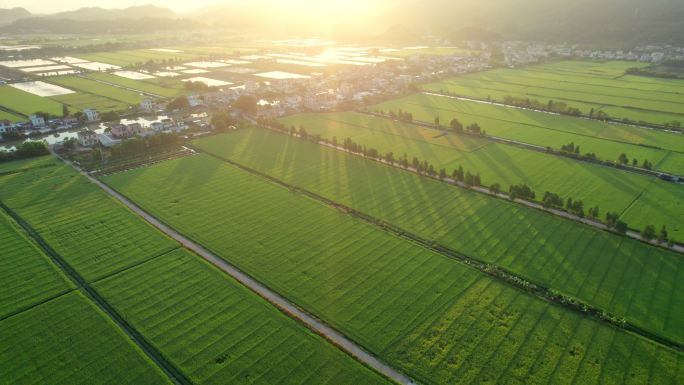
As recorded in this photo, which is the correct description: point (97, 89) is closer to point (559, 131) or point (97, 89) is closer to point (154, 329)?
point (154, 329)

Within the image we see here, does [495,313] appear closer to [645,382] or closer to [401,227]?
[645,382]

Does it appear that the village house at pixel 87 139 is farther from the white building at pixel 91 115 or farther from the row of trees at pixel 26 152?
the white building at pixel 91 115

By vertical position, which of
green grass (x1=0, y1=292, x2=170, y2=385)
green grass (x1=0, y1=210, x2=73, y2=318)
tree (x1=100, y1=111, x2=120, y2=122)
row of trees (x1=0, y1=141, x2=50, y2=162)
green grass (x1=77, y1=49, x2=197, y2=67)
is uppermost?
green grass (x1=77, y1=49, x2=197, y2=67)

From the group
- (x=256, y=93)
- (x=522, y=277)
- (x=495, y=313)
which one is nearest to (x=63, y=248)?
(x=495, y=313)

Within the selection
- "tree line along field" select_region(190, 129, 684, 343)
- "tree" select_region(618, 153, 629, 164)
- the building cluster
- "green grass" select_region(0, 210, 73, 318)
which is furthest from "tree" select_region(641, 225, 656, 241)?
the building cluster

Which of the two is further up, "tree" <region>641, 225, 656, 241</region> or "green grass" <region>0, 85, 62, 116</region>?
"green grass" <region>0, 85, 62, 116</region>

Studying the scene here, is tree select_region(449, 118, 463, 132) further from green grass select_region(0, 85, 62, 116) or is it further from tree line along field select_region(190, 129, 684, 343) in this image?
green grass select_region(0, 85, 62, 116)
